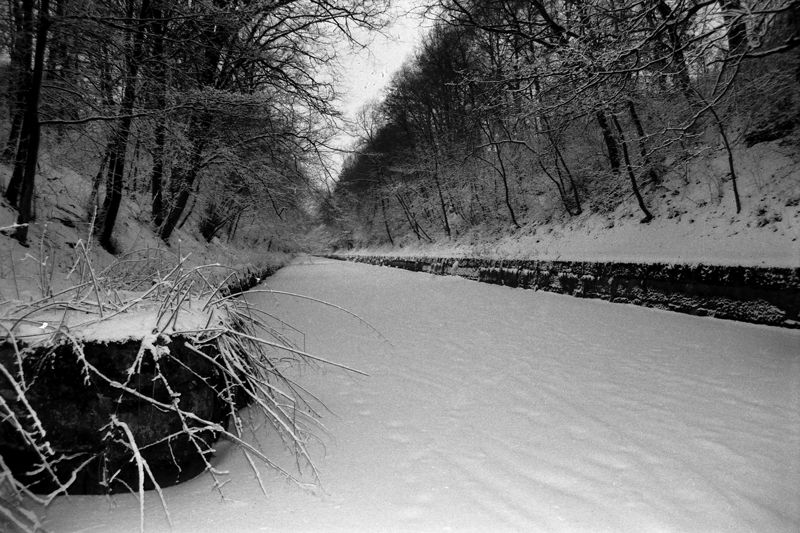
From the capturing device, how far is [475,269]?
1173 cm

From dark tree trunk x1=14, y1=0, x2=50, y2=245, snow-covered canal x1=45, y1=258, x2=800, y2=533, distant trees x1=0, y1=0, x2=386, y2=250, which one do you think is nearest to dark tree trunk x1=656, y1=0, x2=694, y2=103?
snow-covered canal x1=45, y1=258, x2=800, y2=533

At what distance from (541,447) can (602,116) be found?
28.4ft

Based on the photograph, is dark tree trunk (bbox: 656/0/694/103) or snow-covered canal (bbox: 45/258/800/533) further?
dark tree trunk (bbox: 656/0/694/103)

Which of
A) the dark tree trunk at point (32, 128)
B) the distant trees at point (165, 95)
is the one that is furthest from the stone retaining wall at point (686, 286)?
the dark tree trunk at point (32, 128)

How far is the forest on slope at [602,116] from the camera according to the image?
13.8 ft

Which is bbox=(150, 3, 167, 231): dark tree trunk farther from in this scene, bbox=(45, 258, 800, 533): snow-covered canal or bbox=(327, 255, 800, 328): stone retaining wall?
bbox=(327, 255, 800, 328): stone retaining wall

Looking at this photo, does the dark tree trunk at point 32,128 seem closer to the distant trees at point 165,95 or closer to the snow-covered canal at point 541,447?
the distant trees at point 165,95

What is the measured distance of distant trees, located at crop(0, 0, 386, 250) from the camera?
4363 millimetres

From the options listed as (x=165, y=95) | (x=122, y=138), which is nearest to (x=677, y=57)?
→ (x=165, y=95)

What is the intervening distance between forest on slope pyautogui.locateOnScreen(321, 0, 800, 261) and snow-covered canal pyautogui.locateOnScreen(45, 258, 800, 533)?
2683 mm


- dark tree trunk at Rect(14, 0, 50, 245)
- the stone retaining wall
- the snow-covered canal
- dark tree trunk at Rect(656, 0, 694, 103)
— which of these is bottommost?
the snow-covered canal

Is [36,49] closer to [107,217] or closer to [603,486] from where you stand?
[107,217]

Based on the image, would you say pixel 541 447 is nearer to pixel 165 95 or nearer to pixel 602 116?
pixel 165 95

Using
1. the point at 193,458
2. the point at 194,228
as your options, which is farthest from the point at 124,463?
the point at 194,228
